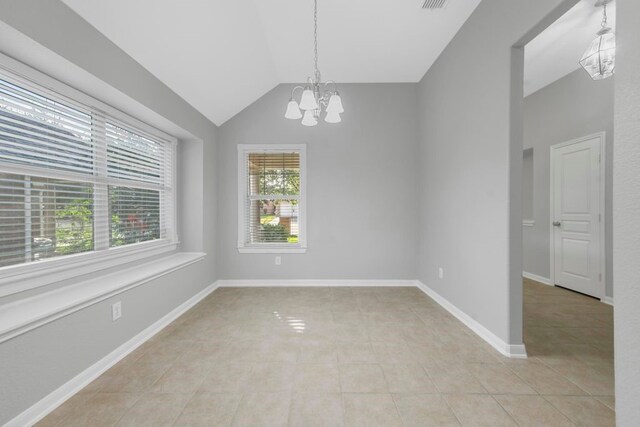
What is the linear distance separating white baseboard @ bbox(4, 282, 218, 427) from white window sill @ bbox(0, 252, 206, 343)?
1.43 ft

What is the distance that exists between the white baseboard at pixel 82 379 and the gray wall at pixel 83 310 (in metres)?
0.03

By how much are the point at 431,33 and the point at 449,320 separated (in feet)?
Answer: 9.95

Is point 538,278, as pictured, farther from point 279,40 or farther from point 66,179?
point 66,179

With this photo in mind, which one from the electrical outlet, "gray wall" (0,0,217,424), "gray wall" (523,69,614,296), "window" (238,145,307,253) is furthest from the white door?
the electrical outlet

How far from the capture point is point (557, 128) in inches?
156

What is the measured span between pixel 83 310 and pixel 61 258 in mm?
431

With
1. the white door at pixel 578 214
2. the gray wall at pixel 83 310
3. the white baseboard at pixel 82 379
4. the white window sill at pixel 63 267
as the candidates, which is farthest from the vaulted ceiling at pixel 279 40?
the white baseboard at pixel 82 379

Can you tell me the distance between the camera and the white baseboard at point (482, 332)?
2.09 m

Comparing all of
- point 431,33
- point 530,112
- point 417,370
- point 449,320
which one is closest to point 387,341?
point 417,370

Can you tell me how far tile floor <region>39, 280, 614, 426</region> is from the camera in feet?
4.97

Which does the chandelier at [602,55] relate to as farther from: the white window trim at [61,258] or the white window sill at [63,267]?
the white window sill at [63,267]

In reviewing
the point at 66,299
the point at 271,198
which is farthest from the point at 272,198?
the point at 66,299

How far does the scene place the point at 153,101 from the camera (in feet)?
8.11

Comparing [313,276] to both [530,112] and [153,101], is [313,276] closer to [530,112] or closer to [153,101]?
[153,101]
